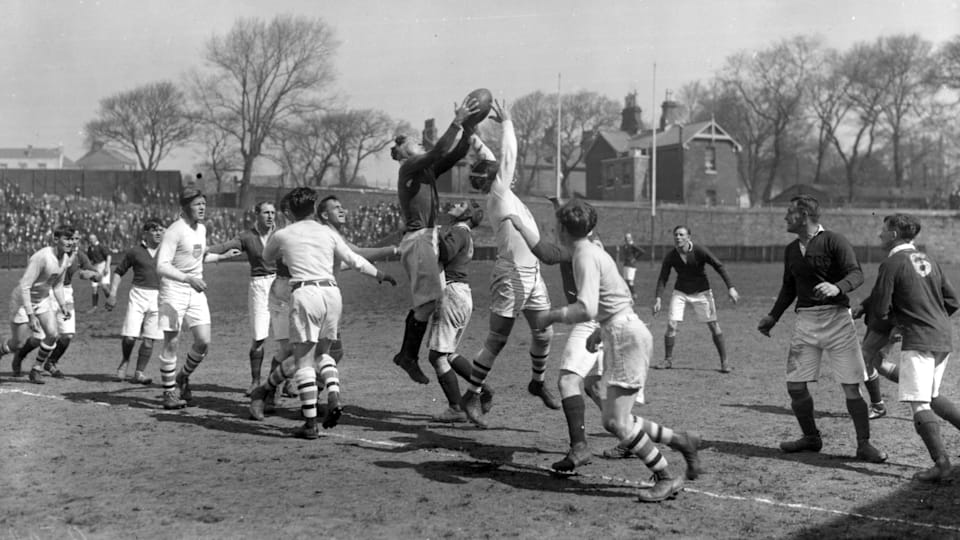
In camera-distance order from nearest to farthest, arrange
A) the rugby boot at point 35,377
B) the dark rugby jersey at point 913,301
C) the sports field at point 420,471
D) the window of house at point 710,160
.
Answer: the sports field at point 420,471 → the dark rugby jersey at point 913,301 → the rugby boot at point 35,377 → the window of house at point 710,160

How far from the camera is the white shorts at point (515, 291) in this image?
830 cm

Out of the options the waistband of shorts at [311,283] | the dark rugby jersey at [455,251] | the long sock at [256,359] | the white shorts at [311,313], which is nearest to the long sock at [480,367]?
the dark rugby jersey at [455,251]

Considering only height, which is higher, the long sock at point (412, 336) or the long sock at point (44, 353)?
the long sock at point (412, 336)

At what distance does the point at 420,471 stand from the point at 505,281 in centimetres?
220

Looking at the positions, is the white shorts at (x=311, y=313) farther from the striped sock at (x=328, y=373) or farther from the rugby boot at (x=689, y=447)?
the rugby boot at (x=689, y=447)

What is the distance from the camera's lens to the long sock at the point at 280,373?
868 centimetres

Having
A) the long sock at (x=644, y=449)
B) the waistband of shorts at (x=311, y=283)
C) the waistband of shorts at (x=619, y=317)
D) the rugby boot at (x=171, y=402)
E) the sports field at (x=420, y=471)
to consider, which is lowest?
the sports field at (x=420, y=471)

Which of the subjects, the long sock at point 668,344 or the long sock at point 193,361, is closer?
the long sock at point 193,361

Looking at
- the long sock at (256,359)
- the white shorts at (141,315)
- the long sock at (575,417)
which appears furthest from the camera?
the white shorts at (141,315)

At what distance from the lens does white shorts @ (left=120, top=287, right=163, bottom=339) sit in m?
11.6

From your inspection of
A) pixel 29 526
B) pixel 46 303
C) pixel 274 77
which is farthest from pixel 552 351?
pixel 274 77

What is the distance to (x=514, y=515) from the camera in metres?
5.75

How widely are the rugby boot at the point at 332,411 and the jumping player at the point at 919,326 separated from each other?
14.9 feet

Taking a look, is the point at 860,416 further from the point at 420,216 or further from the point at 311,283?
the point at 311,283
